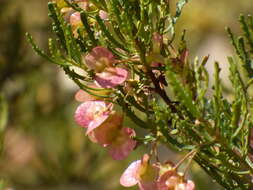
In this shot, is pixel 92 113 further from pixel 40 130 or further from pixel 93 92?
pixel 40 130

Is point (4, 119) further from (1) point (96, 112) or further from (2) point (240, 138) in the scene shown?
(2) point (240, 138)

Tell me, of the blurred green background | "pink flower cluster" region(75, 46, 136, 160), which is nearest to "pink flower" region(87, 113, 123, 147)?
"pink flower cluster" region(75, 46, 136, 160)

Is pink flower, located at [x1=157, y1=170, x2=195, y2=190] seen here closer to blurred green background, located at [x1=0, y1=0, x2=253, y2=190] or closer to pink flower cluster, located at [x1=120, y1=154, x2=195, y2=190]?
pink flower cluster, located at [x1=120, y1=154, x2=195, y2=190]

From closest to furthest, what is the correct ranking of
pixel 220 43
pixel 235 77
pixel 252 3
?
1. pixel 235 77
2. pixel 252 3
3. pixel 220 43

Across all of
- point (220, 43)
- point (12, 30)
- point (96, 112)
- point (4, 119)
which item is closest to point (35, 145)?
point (12, 30)

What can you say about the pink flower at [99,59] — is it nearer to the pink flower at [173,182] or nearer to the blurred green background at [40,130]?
the pink flower at [173,182]

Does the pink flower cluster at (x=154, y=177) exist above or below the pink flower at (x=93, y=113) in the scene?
below

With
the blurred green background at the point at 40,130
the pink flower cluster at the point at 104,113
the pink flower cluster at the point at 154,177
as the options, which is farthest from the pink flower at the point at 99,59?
the blurred green background at the point at 40,130
